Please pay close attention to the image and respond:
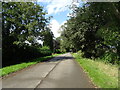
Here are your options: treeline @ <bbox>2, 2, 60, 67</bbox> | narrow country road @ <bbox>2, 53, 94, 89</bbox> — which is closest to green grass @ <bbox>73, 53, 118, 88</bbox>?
narrow country road @ <bbox>2, 53, 94, 89</bbox>

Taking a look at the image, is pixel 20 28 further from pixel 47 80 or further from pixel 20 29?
pixel 47 80

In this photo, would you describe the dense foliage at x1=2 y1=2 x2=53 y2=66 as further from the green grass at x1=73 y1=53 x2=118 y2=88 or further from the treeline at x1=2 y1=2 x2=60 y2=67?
the green grass at x1=73 y1=53 x2=118 y2=88

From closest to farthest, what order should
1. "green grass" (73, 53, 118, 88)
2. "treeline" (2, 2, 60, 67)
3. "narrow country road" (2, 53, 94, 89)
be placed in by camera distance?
"green grass" (73, 53, 118, 88) < "narrow country road" (2, 53, 94, 89) < "treeline" (2, 2, 60, 67)

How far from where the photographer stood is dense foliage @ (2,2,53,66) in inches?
942

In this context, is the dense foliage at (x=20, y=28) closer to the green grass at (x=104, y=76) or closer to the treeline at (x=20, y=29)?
the treeline at (x=20, y=29)

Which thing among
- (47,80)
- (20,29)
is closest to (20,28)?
(20,29)

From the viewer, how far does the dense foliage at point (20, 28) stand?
23.9 metres

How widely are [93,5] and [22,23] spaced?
2004cm

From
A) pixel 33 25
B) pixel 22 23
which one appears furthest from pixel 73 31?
pixel 22 23

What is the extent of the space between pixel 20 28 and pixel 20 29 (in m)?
0.24

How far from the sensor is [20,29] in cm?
2658

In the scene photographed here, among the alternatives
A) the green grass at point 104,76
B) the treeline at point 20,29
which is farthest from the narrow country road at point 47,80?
the treeline at point 20,29

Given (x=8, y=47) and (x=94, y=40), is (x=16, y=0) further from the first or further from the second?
(x=94, y=40)

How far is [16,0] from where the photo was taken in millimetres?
25109
